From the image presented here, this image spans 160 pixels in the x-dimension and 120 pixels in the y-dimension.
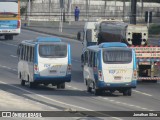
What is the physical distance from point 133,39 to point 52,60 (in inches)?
286

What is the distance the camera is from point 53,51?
4019cm

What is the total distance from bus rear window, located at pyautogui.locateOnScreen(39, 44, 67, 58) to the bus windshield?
28.5 metres

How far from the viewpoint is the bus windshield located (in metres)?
68.4

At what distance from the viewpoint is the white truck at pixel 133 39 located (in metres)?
42.1

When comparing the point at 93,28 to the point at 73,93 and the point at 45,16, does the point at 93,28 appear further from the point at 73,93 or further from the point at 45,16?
the point at 45,16

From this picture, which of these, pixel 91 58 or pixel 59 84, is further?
pixel 59 84

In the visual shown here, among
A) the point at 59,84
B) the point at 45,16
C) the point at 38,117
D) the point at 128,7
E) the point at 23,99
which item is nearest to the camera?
the point at 38,117

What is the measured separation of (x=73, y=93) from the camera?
3844 cm

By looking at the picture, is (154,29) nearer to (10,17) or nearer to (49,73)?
(10,17)

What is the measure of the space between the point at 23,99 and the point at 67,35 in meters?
39.5

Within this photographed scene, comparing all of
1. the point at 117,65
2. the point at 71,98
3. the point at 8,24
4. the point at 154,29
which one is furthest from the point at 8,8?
the point at 71,98

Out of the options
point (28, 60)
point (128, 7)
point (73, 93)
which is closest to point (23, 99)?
point (73, 93)

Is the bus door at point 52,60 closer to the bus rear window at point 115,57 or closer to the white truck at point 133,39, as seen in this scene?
the bus rear window at point 115,57

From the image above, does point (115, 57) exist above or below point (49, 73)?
above
